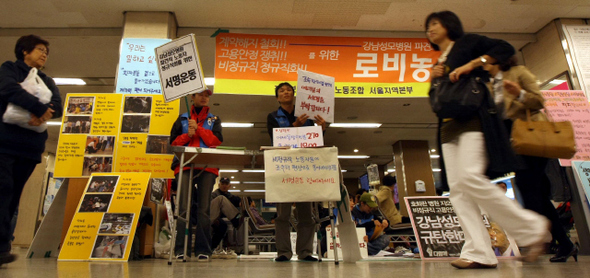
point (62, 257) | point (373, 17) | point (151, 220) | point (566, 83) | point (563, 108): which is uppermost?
point (373, 17)

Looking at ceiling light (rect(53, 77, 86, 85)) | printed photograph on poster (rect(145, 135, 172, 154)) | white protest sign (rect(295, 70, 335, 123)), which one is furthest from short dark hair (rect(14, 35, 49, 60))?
ceiling light (rect(53, 77, 86, 85))

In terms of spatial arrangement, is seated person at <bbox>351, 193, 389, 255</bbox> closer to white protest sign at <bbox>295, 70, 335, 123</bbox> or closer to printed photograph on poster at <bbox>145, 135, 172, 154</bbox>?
white protest sign at <bbox>295, 70, 335, 123</bbox>

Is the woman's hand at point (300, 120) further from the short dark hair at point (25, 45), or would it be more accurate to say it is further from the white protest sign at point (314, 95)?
the short dark hair at point (25, 45)

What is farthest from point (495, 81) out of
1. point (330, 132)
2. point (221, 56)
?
point (330, 132)

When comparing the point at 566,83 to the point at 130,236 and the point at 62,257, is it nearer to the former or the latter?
the point at 130,236

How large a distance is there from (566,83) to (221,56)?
4.78 m

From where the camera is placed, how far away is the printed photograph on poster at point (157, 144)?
3.95 m

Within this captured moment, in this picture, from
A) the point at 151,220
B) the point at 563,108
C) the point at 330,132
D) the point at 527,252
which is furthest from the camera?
the point at 330,132

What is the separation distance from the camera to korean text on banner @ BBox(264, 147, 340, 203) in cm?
243

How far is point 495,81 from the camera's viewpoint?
2002mm

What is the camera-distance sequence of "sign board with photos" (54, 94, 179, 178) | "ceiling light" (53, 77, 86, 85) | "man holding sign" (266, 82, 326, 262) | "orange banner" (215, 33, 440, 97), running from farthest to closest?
"ceiling light" (53, 77, 86, 85) < "orange banner" (215, 33, 440, 97) < "sign board with photos" (54, 94, 179, 178) < "man holding sign" (266, 82, 326, 262)

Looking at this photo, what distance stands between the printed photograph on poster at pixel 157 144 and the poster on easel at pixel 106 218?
0.48 metres

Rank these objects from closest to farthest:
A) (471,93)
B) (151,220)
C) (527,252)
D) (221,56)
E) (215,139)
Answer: (527,252), (471,93), (215,139), (151,220), (221,56)

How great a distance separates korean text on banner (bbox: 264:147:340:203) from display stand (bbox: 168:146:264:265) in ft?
0.99
